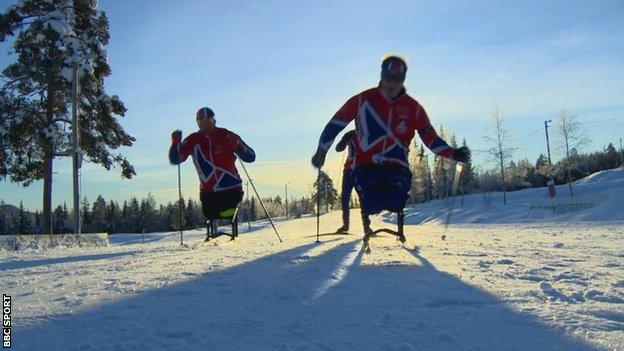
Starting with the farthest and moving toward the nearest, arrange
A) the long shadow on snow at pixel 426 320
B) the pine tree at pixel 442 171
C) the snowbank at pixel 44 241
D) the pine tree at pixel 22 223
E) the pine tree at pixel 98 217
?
1. the pine tree at pixel 98 217
2. the pine tree at pixel 22 223
3. the snowbank at pixel 44 241
4. the pine tree at pixel 442 171
5. the long shadow on snow at pixel 426 320

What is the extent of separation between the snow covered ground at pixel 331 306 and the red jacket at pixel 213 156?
4374 mm

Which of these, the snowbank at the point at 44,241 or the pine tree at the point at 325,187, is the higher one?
the pine tree at the point at 325,187

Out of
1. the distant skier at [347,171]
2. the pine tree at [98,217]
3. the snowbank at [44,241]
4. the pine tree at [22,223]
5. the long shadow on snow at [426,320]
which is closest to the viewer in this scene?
the long shadow on snow at [426,320]

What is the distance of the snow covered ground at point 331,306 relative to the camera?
76.6 inches

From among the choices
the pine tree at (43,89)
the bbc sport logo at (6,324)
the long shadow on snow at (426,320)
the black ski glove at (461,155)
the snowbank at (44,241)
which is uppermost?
the pine tree at (43,89)

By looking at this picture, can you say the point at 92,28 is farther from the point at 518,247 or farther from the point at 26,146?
the point at 518,247

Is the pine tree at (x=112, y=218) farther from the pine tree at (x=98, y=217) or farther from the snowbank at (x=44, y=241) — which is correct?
the snowbank at (x=44, y=241)

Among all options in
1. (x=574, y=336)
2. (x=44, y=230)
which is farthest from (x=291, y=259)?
(x=44, y=230)

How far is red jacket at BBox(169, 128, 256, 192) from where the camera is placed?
335 inches

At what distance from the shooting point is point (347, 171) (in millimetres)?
9977

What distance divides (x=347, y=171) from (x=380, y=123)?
14.0ft

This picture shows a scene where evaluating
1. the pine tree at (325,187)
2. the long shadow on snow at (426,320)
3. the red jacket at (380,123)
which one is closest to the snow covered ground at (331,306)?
the long shadow on snow at (426,320)

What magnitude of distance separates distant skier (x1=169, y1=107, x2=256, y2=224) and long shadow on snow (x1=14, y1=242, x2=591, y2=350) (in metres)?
5.36

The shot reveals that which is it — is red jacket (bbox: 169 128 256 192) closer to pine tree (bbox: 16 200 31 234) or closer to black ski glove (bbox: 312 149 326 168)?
black ski glove (bbox: 312 149 326 168)
